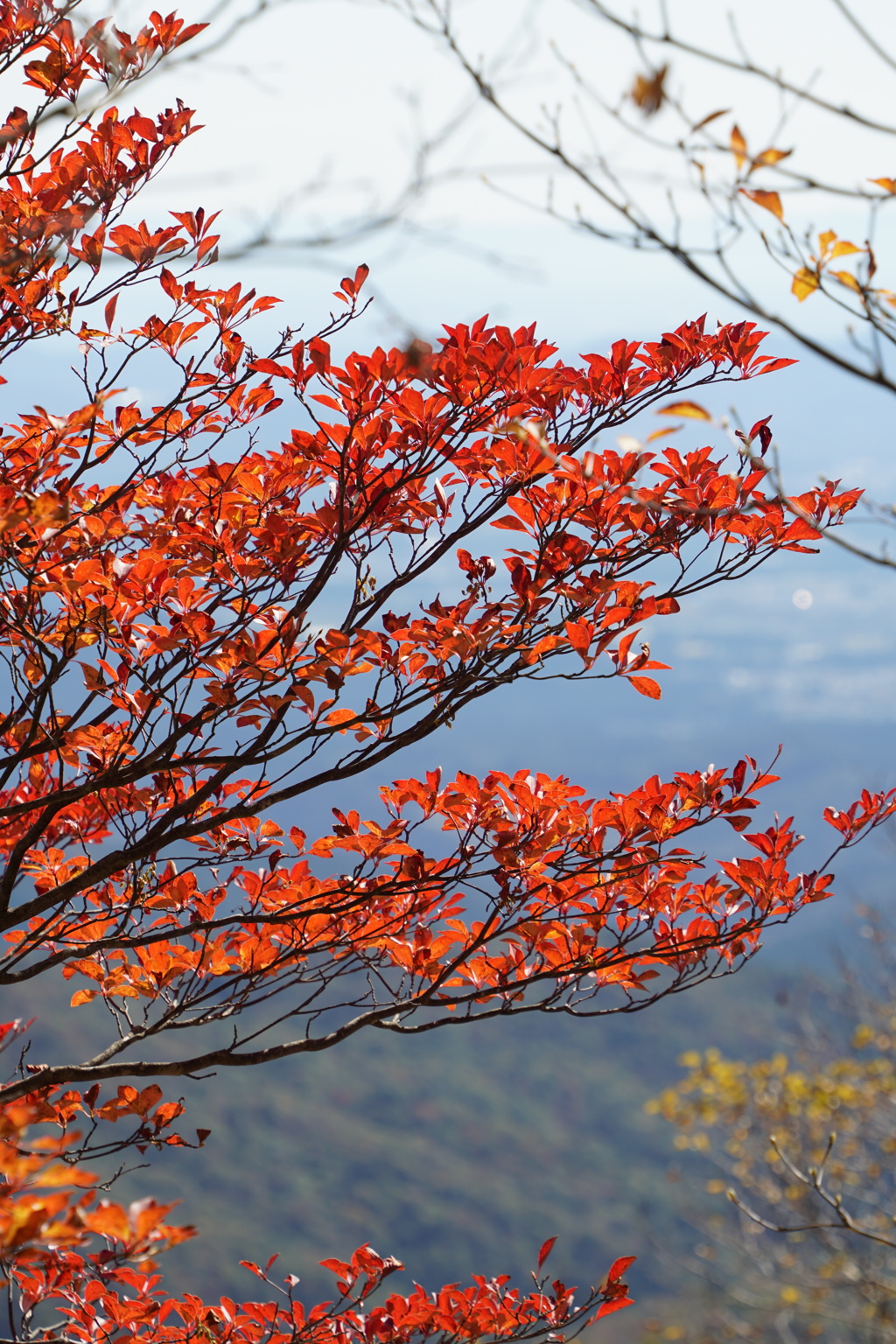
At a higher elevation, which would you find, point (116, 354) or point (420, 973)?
point (116, 354)

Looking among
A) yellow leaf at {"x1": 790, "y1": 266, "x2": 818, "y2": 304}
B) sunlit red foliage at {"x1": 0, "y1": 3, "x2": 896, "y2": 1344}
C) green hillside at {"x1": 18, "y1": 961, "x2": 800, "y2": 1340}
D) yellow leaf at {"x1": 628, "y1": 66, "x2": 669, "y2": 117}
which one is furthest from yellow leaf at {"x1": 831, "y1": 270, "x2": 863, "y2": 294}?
green hillside at {"x1": 18, "y1": 961, "x2": 800, "y2": 1340}

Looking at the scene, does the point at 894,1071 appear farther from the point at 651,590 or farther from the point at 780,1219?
the point at 651,590

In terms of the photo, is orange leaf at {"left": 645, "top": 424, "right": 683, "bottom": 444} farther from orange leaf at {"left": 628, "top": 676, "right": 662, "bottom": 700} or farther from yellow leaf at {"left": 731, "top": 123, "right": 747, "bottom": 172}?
orange leaf at {"left": 628, "top": 676, "right": 662, "bottom": 700}

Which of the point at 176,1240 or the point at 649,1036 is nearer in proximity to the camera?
the point at 176,1240

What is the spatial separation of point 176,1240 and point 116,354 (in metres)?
2.02

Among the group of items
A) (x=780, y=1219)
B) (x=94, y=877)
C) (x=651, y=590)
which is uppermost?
(x=651, y=590)

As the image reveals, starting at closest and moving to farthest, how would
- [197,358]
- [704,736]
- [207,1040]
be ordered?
1. [197,358]
2. [207,1040]
3. [704,736]

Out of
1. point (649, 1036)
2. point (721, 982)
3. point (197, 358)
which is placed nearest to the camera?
point (197, 358)

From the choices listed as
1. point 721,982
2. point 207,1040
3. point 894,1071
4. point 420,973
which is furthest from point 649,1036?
point 420,973

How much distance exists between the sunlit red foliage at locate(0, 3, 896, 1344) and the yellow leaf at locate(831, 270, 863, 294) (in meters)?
0.70

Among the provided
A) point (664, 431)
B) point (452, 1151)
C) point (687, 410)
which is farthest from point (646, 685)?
point (452, 1151)

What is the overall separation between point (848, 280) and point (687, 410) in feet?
1.06

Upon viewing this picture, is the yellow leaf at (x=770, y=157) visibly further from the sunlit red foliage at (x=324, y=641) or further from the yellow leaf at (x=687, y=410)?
the sunlit red foliage at (x=324, y=641)

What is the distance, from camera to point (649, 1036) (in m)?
56.0
